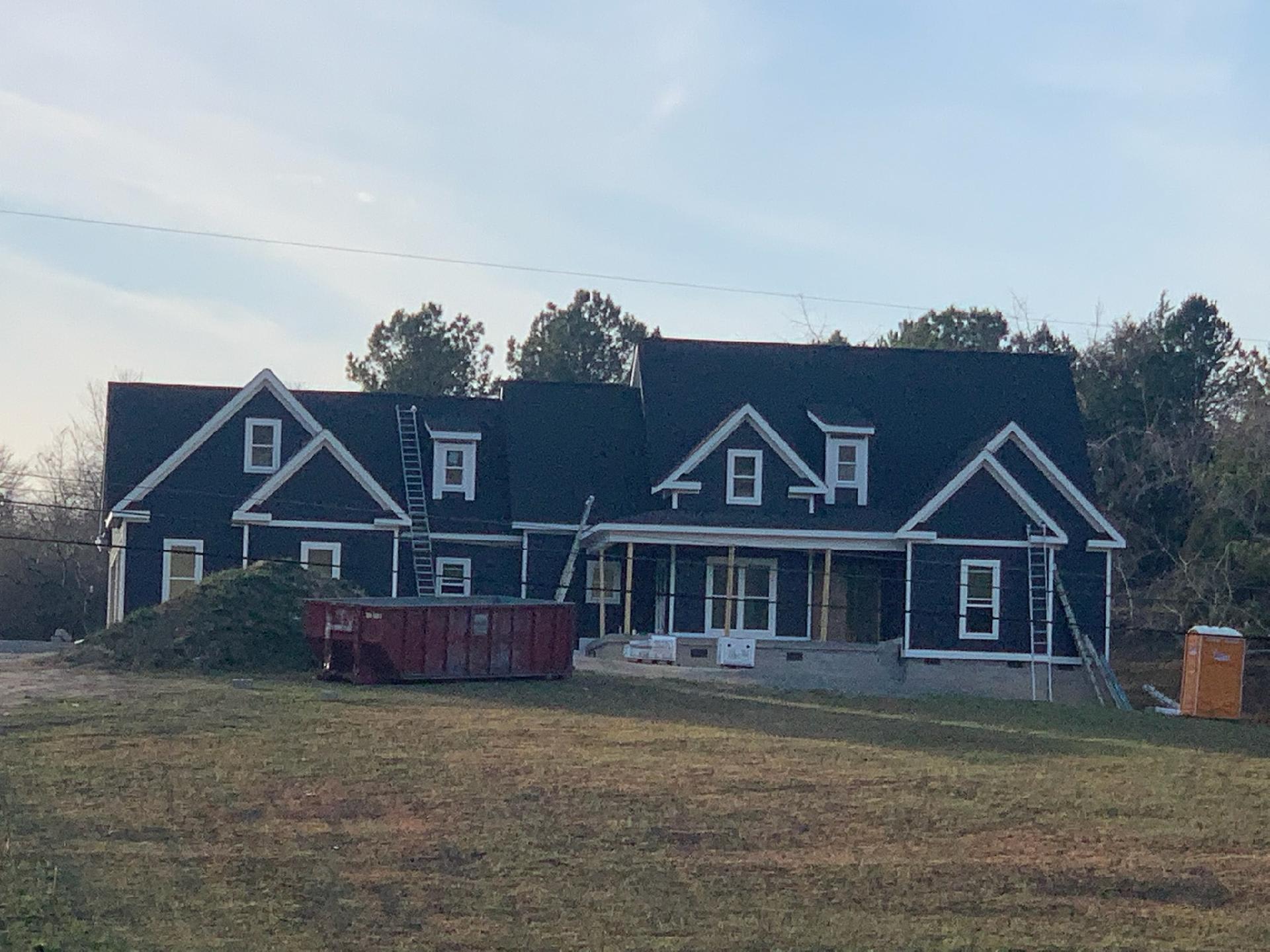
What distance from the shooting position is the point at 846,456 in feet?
133

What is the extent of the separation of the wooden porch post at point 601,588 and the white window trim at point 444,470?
12.2ft

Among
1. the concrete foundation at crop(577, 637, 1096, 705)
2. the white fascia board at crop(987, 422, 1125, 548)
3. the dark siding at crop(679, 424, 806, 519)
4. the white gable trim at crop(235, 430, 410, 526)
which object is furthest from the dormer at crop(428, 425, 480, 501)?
the white fascia board at crop(987, 422, 1125, 548)

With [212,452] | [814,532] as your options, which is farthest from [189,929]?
[212,452]

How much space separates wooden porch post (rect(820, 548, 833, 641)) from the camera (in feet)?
121

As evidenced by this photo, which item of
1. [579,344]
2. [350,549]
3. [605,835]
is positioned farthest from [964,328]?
[605,835]

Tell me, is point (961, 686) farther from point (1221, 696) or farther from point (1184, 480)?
point (1184, 480)

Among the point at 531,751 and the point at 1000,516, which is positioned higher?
the point at 1000,516

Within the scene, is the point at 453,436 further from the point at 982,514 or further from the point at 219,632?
the point at 982,514

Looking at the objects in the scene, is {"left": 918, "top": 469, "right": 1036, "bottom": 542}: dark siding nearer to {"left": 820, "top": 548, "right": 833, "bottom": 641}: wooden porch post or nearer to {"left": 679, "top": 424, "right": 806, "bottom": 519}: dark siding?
{"left": 820, "top": 548, "right": 833, "bottom": 641}: wooden porch post

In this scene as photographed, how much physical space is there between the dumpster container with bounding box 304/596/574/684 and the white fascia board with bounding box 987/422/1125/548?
12.7 m

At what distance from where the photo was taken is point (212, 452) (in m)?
39.2

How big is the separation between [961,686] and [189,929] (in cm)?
2873

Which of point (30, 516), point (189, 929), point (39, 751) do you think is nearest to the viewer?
point (189, 929)

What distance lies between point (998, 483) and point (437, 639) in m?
14.8
